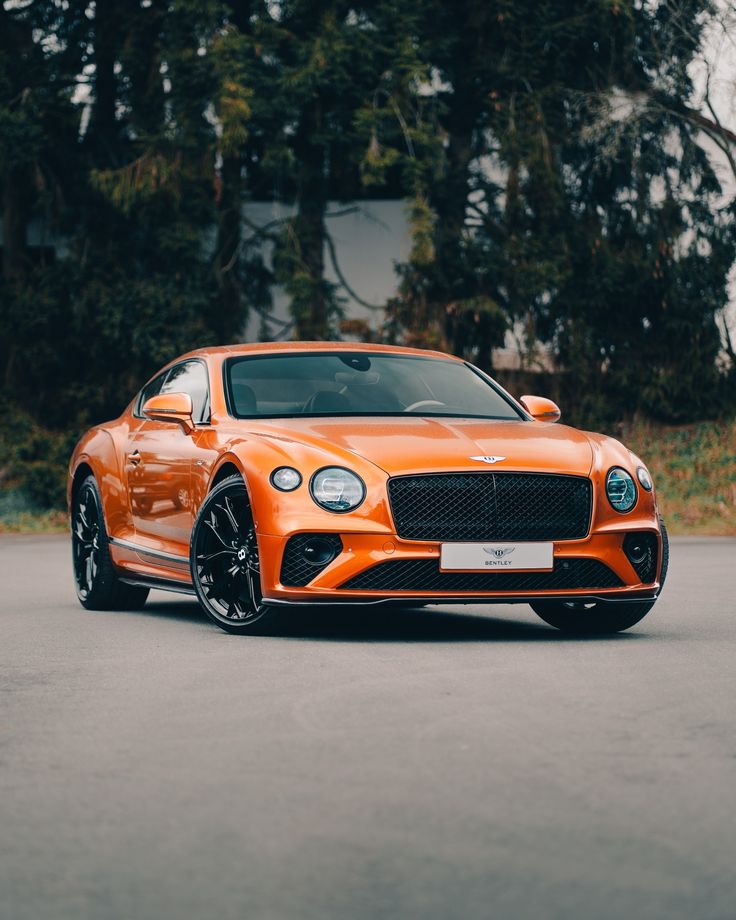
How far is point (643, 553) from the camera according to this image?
9562 mm

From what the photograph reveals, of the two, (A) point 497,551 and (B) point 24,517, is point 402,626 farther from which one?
(B) point 24,517

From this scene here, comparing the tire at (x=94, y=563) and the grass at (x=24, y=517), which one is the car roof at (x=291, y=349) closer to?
the tire at (x=94, y=563)

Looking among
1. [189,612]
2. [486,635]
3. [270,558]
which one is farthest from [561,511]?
[189,612]

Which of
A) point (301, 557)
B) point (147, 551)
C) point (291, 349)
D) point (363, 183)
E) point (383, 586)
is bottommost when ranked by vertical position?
point (147, 551)

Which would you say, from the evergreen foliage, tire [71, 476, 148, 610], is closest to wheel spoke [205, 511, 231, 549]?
tire [71, 476, 148, 610]

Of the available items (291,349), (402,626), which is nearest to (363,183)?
(291,349)

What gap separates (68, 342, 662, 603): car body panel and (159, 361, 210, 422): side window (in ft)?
0.37

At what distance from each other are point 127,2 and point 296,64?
364cm

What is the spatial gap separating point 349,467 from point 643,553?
5.58 ft

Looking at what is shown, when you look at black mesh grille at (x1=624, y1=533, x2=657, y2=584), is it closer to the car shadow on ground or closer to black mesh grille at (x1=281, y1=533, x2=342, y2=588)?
the car shadow on ground

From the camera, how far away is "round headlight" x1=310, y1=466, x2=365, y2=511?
902cm

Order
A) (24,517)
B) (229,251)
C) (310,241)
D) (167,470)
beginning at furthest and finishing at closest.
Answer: (229,251), (310,241), (24,517), (167,470)

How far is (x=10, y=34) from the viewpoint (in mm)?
29062

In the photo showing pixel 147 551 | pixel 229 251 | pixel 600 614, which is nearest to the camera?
pixel 600 614
